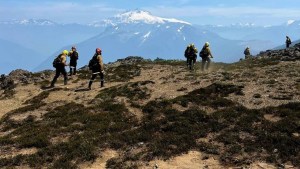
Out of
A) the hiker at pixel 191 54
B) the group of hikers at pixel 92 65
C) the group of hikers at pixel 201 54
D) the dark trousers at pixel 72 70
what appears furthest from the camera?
the dark trousers at pixel 72 70

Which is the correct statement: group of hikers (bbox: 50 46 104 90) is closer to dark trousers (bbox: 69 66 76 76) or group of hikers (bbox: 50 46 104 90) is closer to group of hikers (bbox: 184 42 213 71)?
dark trousers (bbox: 69 66 76 76)

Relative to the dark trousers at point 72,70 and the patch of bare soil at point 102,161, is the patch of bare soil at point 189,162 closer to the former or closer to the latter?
the patch of bare soil at point 102,161

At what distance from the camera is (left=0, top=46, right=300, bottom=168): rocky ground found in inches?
712

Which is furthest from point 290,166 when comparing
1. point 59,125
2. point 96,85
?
point 96,85

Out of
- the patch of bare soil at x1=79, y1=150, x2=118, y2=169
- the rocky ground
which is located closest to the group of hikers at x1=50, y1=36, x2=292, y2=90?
the rocky ground

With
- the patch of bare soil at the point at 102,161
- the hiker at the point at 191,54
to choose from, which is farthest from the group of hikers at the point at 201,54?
the patch of bare soil at the point at 102,161

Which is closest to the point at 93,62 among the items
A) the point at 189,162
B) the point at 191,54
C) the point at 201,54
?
the point at 201,54

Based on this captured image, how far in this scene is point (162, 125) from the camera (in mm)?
22531

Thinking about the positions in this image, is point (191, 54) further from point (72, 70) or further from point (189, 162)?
point (189, 162)

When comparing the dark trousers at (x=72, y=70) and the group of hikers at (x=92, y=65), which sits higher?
the group of hikers at (x=92, y=65)

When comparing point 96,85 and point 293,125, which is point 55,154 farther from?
point 96,85

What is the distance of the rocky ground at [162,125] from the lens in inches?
712

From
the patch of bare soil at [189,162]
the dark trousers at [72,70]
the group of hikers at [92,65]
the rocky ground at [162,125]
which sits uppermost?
the group of hikers at [92,65]

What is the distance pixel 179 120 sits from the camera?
905 inches
